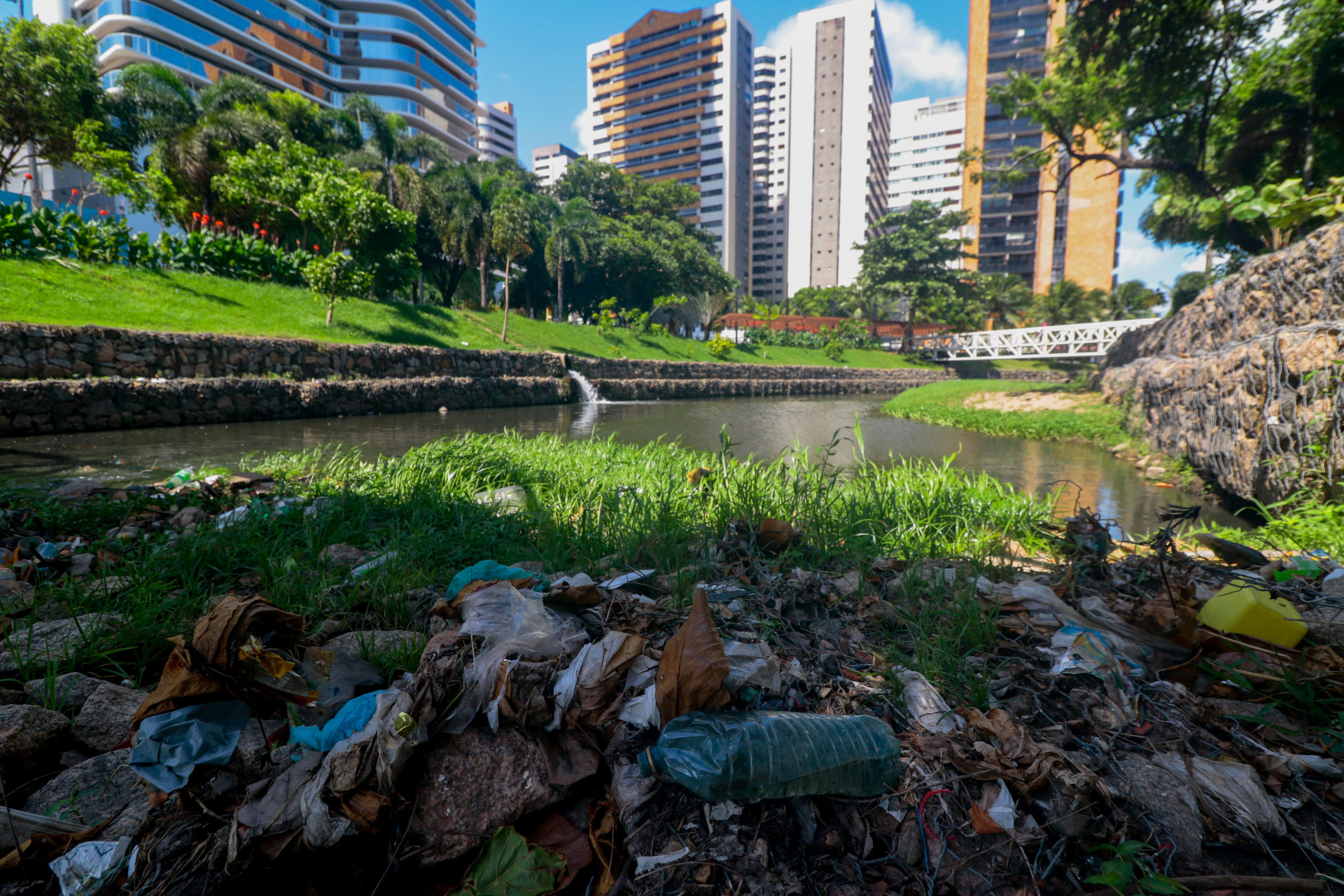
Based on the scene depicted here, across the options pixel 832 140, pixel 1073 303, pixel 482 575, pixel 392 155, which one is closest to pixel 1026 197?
pixel 1073 303

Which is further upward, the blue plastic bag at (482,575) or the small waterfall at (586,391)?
the small waterfall at (586,391)

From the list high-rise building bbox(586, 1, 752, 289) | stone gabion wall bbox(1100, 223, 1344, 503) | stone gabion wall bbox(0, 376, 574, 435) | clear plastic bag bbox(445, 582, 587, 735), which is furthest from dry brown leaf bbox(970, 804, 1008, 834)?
high-rise building bbox(586, 1, 752, 289)

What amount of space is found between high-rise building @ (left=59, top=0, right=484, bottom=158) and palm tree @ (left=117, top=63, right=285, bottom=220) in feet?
73.9

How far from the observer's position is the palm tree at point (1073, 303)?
36562mm

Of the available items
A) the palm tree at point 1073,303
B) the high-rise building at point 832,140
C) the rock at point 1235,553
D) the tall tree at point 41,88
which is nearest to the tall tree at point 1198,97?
the rock at point 1235,553

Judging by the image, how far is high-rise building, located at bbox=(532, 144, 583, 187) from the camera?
9306 cm

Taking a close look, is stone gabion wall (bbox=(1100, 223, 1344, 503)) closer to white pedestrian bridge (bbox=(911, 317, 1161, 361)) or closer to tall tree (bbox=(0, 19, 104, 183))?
white pedestrian bridge (bbox=(911, 317, 1161, 361))

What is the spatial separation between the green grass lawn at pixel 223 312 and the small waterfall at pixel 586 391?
2.02 m

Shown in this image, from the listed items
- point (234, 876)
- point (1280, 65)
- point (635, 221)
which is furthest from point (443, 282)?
point (234, 876)

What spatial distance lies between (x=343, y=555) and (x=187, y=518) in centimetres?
117

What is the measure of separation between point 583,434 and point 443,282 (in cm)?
2252

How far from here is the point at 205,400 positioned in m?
8.54

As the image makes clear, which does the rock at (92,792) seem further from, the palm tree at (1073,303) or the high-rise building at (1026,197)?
the palm tree at (1073,303)

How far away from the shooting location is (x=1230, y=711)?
54.4 inches
